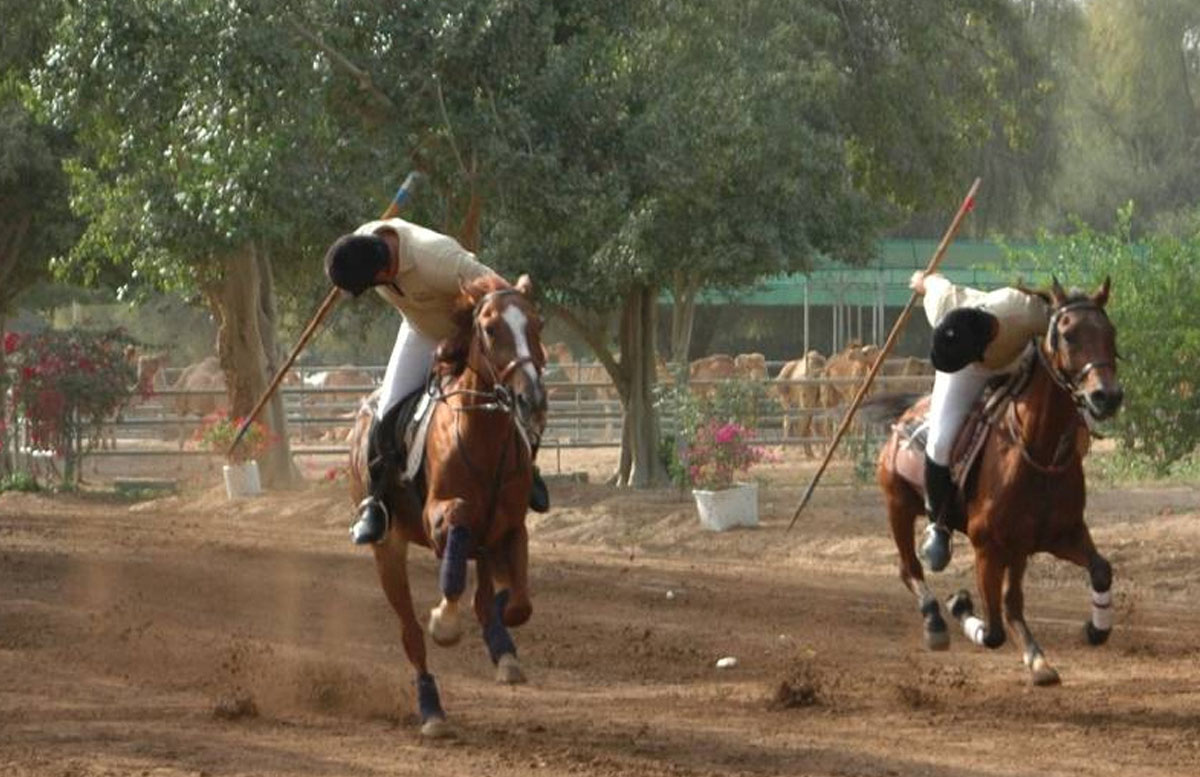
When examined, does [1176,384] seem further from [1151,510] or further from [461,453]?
[461,453]

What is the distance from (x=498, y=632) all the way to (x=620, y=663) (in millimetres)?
3605

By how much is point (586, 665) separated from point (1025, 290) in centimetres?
370

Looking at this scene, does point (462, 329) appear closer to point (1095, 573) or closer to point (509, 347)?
point (509, 347)

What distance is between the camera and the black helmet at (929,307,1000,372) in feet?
41.5

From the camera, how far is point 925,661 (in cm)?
1448

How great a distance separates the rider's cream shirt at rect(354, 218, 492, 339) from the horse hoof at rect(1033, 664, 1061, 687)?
338 centimetres

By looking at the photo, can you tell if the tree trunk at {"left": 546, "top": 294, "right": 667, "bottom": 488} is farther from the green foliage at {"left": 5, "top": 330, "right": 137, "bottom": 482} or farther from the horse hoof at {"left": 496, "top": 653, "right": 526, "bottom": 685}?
the horse hoof at {"left": 496, "top": 653, "right": 526, "bottom": 685}

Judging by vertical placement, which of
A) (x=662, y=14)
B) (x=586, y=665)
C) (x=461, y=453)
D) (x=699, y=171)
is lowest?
(x=586, y=665)

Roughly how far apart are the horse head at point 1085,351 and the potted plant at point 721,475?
38.1ft

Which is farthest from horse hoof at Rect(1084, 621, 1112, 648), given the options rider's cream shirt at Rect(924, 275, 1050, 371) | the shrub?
the shrub

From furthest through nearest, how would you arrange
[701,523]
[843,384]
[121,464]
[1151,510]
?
[121,464], [843,384], [701,523], [1151,510]

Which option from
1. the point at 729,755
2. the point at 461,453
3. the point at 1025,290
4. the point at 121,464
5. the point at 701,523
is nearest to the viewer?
the point at 729,755

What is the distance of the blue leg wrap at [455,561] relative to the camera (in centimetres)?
1117

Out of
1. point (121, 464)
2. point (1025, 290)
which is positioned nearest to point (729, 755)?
point (1025, 290)
